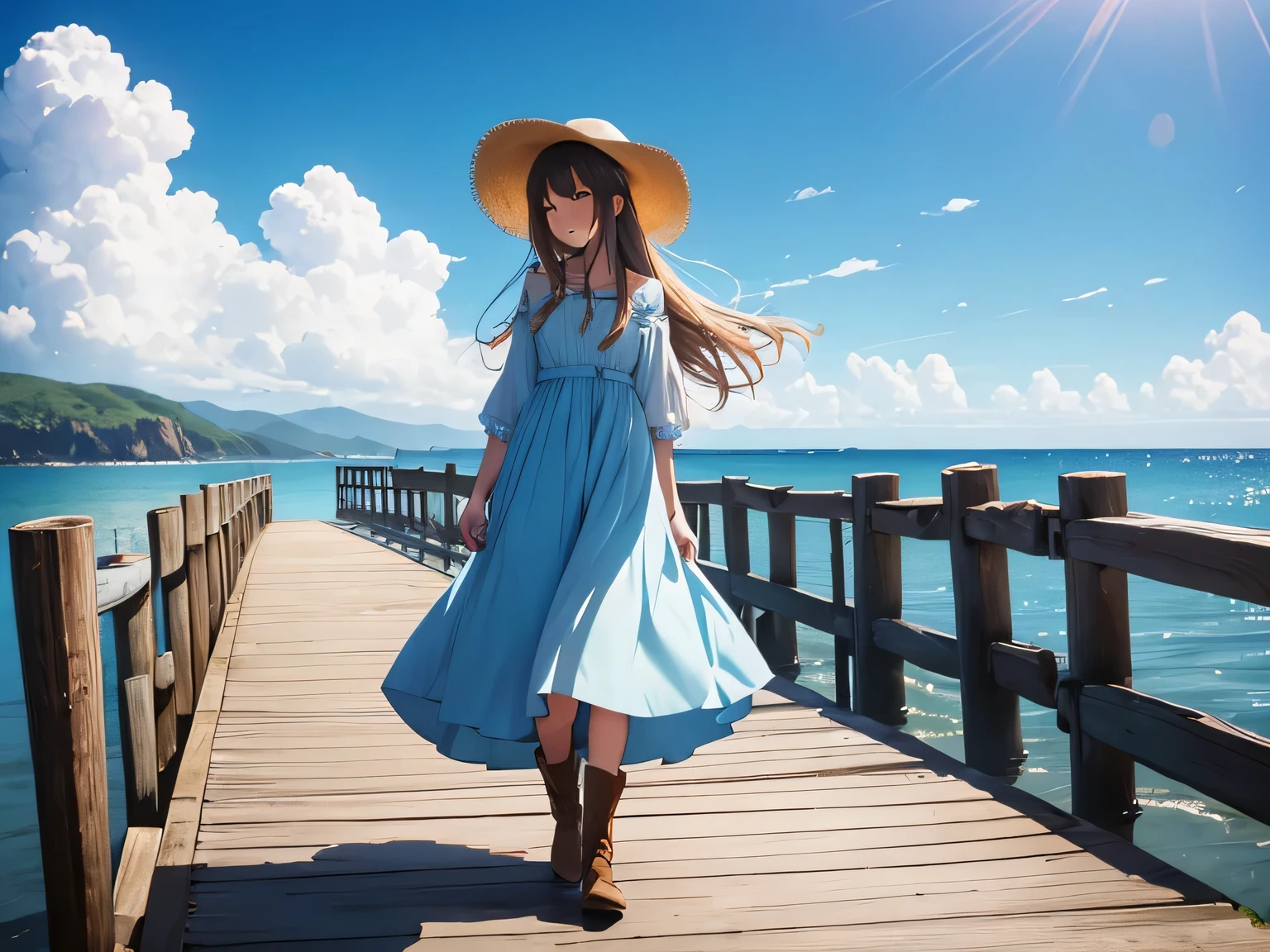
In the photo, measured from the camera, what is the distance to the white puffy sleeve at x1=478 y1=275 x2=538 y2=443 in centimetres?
215

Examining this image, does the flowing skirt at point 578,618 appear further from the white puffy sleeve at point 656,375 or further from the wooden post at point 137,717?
the wooden post at point 137,717

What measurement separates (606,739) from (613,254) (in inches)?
44.8

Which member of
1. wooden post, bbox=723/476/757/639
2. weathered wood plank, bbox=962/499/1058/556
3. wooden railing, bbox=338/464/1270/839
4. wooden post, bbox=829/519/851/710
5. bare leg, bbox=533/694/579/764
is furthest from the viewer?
wooden post, bbox=723/476/757/639

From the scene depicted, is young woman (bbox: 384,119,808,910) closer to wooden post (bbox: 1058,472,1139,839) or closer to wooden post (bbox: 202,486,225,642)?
wooden post (bbox: 1058,472,1139,839)

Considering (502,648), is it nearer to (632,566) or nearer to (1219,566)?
(632,566)

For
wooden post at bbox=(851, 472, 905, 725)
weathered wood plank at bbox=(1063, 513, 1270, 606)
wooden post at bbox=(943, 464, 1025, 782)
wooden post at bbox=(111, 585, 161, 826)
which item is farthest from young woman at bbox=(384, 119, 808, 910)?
wooden post at bbox=(111, 585, 161, 826)

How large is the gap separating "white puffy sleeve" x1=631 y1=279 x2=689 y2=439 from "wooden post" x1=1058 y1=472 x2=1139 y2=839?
112cm

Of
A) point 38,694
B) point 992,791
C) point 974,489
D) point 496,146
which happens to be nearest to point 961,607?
point 974,489

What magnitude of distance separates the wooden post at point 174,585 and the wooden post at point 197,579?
0.26ft

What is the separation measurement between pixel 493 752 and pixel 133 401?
19518 centimetres

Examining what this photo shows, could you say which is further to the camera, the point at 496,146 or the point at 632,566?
the point at 496,146

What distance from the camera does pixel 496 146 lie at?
2271mm

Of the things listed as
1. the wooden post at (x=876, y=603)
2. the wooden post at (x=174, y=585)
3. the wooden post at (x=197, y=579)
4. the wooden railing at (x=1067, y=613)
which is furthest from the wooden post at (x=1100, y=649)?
the wooden post at (x=197, y=579)

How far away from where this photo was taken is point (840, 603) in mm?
3832
